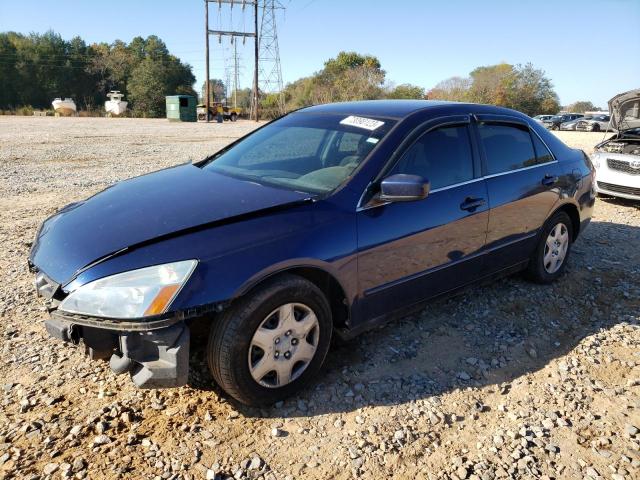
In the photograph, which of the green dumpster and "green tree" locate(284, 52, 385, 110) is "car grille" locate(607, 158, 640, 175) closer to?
"green tree" locate(284, 52, 385, 110)

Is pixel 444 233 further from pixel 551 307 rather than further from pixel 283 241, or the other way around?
pixel 551 307

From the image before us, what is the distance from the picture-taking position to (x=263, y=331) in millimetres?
2496

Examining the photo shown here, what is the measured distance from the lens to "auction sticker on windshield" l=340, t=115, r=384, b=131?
10.6 feet

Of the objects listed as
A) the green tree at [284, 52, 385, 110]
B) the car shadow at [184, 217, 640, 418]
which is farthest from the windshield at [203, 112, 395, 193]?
the green tree at [284, 52, 385, 110]

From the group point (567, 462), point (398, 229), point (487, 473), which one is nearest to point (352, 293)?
point (398, 229)

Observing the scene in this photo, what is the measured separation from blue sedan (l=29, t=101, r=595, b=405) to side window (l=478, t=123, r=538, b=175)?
0.02m

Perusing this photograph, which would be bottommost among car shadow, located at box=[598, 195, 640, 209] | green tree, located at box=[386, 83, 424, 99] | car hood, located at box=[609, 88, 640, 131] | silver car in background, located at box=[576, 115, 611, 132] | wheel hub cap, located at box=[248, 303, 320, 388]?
wheel hub cap, located at box=[248, 303, 320, 388]

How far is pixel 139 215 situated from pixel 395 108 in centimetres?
194

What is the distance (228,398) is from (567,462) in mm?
1799

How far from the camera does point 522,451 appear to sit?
242cm

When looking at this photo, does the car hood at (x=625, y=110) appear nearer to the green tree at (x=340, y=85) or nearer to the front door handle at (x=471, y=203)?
the front door handle at (x=471, y=203)

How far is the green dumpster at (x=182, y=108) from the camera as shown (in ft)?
130

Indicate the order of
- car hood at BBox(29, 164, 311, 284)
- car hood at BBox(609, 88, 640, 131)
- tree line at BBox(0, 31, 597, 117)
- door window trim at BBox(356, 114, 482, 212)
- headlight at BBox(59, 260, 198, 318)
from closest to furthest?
headlight at BBox(59, 260, 198, 318), car hood at BBox(29, 164, 311, 284), door window trim at BBox(356, 114, 482, 212), car hood at BBox(609, 88, 640, 131), tree line at BBox(0, 31, 597, 117)

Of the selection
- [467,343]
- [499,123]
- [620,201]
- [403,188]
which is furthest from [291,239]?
[620,201]
